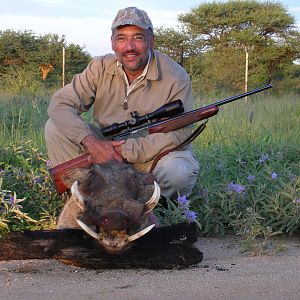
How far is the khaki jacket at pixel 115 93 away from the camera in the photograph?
451 cm

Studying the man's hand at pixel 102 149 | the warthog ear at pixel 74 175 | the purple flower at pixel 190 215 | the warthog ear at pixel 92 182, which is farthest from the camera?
the man's hand at pixel 102 149

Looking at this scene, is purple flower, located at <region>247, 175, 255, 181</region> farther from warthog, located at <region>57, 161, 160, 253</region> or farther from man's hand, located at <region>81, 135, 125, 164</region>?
warthog, located at <region>57, 161, 160, 253</region>

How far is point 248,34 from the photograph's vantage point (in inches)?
953

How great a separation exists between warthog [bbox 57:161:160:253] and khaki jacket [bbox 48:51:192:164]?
0.94m

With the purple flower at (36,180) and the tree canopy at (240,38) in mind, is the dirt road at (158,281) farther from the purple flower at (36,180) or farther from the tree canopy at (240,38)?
the tree canopy at (240,38)

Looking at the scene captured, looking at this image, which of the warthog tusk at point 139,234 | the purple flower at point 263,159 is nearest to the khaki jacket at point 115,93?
the purple flower at point 263,159

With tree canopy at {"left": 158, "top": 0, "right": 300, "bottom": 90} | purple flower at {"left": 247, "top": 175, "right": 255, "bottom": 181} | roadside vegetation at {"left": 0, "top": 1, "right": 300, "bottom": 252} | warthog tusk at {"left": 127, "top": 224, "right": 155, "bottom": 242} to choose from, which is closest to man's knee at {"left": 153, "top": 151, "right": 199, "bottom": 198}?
roadside vegetation at {"left": 0, "top": 1, "right": 300, "bottom": 252}

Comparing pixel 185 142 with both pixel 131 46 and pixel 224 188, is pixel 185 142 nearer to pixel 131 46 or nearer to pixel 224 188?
pixel 224 188

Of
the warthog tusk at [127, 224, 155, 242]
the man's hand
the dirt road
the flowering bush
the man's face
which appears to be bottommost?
the dirt road

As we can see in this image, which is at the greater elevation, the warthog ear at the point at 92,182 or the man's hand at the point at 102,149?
the man's hand at the point at 102,149

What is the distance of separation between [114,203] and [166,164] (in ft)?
4.13

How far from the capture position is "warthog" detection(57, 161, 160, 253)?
3.12m

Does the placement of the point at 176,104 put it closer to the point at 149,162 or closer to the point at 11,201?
the point at 149,162

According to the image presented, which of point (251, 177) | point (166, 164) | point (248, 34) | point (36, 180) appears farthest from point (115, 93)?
point (248, 34)
